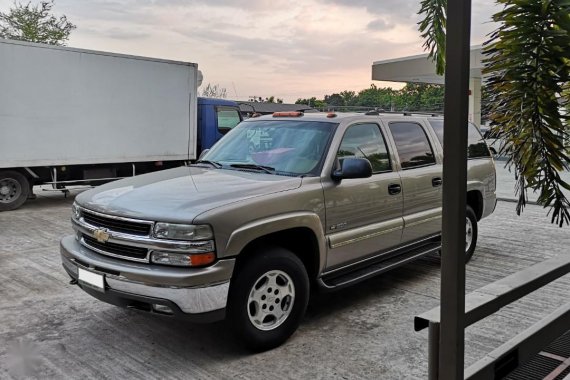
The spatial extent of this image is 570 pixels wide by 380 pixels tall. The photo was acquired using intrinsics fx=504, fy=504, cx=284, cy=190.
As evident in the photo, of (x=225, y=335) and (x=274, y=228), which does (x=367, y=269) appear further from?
(x=225, y=335)

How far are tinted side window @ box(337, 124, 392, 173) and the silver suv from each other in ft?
0.05

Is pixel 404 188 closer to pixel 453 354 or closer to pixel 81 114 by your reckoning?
pixel 453 354

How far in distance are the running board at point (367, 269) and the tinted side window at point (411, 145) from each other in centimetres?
91

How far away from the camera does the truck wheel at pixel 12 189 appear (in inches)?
404

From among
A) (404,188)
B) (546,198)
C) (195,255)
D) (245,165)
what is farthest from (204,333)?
(546,198)

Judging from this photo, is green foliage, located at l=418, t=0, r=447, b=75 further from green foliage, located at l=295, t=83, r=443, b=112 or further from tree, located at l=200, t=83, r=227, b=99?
tree, located at l=200, t=83, r=227, b=99

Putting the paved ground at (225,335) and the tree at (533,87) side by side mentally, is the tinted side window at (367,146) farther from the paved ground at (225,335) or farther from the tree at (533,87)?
the tree at (533,87)

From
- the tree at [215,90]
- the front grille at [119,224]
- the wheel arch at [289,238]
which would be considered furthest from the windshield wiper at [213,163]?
the tree at [215,90]

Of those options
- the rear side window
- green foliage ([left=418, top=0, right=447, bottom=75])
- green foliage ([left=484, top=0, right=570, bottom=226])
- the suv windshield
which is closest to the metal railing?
green foliage ([left=484, top=0, right=570, bottom=226])

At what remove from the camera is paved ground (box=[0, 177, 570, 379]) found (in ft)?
11.6

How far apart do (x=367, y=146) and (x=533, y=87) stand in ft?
7.51

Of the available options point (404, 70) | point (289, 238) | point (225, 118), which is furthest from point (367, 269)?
point (404, 70)

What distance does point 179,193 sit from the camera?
12.5ft

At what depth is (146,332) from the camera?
13.6 ft
